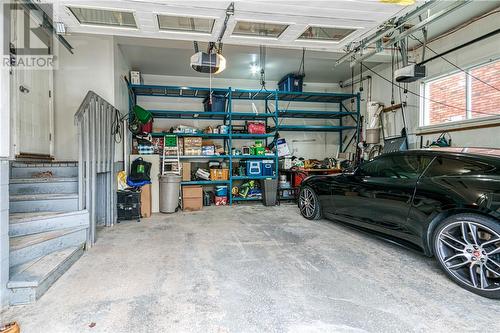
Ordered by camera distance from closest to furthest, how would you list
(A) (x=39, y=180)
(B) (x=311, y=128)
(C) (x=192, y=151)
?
(A) (x=39, y=180), (C) (x=192, y=151), (B) (x=311, y=128)

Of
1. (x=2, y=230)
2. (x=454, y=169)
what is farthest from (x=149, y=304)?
(x=454, y=169)

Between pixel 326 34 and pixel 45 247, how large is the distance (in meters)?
3.50

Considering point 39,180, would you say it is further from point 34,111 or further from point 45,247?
point 34,111

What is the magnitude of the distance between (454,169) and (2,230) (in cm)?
374

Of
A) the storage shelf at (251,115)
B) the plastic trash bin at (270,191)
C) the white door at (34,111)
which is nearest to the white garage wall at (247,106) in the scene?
the storage shelf at (251,115)

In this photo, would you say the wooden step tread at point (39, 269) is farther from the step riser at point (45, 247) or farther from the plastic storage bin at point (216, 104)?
the plastic storage bin at point (216, 104)

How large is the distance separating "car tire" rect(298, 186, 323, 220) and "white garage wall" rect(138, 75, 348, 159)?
9.01 feet

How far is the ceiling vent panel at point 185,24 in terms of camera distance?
92.7 inches

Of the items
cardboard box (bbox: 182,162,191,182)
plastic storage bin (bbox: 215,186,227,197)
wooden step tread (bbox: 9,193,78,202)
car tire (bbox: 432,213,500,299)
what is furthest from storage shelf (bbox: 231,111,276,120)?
car tire (bbox: 432,213,500,299)

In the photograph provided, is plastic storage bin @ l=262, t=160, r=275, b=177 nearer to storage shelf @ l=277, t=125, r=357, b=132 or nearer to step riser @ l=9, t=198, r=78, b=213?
storage shelf @ l=277, t=125, r=357, b=132

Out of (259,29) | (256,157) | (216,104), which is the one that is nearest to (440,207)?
(259,29)

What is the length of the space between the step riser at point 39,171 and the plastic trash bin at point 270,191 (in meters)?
3.63

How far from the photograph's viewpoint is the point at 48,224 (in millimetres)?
2633

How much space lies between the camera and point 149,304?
190 centimetres
